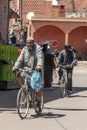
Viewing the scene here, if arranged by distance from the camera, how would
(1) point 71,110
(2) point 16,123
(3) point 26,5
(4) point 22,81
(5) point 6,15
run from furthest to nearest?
(3) point 26,5 → (5) point 6,15 → (1) point 71,110 → (4) point 22,81 → (2) point 16,123

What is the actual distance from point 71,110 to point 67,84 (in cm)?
436

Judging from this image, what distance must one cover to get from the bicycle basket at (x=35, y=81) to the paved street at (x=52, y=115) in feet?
2.31

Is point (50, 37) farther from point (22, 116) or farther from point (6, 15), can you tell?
point (22, 116)

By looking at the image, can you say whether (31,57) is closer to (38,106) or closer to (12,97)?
(38,106)

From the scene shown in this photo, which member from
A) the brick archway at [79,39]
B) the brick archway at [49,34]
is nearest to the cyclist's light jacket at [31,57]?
the brick archway at [49,34]

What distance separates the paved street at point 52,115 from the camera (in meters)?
11.1

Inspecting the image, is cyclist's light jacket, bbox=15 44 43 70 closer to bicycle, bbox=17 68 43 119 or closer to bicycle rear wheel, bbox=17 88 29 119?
bicycle, bbox=17 68 43 119

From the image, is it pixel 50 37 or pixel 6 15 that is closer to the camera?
pixel 6 15

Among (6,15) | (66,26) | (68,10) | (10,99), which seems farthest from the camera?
(68,10)

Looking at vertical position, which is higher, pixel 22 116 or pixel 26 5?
pixel 26 5

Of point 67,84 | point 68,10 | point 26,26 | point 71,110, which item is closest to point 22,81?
point 71,110

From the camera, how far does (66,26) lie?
53562mm

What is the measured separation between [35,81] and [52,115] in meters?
1.22

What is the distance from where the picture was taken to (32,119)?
1197 centimetres
